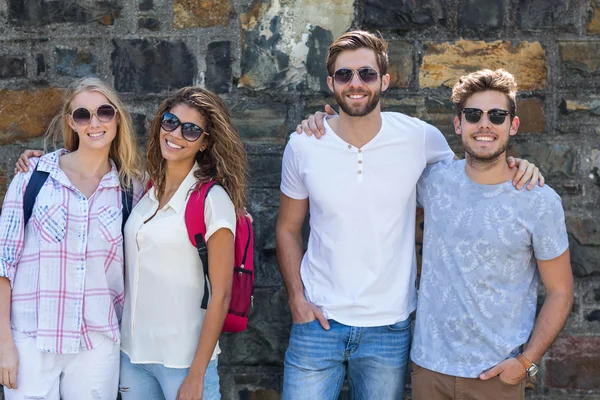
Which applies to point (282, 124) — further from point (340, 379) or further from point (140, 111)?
point (340, 379)

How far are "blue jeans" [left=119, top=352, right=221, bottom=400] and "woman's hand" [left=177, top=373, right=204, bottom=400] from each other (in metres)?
0.05

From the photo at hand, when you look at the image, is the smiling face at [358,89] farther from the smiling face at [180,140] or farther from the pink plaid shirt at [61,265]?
the pink plaid shirt at [61,265]

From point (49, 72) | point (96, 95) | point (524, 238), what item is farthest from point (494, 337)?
point (49, 72)

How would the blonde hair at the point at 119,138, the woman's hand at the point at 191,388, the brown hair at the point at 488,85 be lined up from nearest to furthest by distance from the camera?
1. the woman's hand at the point at 191,388
2. the brown hair at the point at 488,85
3. the blonde hair at the point at 119,138

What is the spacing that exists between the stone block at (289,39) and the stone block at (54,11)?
69cm

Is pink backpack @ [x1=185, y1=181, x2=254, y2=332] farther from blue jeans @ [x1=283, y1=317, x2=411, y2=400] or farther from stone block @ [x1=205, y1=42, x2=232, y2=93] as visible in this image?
stone block @ [x1=205, y1=42, x2=232, y2=93]

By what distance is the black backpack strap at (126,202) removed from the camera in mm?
3078

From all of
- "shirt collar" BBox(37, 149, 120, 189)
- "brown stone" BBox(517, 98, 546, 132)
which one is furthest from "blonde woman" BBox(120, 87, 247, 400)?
"brown stone" BBox(517, 98, 546, 132)

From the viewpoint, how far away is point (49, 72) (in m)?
3.70

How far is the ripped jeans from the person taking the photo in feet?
9.30

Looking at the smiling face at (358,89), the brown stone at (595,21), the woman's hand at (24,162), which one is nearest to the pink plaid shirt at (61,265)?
the woman's hand at (24,162)

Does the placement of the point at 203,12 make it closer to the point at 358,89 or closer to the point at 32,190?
the point at 358,89

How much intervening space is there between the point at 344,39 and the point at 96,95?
41.3 inches

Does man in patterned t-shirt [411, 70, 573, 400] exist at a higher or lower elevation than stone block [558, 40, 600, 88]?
lower
